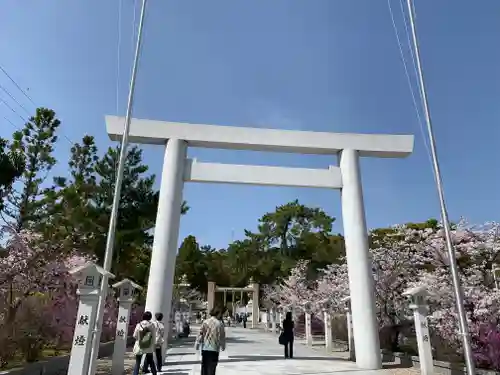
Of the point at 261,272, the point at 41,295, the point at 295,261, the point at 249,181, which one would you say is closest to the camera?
the point at 41,295

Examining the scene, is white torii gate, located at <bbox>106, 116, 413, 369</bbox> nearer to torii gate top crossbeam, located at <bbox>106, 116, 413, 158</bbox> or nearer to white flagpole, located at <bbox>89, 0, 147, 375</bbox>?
torii gate top crossbeam, located at <bbox>106, 116, 413, 158</bbox>

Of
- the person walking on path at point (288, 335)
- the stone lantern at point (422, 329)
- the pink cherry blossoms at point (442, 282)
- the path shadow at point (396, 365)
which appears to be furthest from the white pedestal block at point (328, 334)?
the stone lantern at point (422, 329)

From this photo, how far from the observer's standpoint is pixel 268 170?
36.3ft

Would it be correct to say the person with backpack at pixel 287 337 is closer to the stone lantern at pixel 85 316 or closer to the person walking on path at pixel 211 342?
the person walking on path at pixel 211 342

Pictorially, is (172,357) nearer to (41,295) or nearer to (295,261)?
(41,295)

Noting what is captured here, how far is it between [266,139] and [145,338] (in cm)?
615

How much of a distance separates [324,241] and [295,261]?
2.71m

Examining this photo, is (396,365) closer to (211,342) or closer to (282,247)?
(211,342)

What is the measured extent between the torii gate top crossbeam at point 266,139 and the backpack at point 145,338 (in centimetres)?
548

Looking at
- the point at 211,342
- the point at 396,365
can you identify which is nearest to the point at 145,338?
the point at 211,342

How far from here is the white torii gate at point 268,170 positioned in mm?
10242

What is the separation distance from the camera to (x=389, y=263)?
43.9 ft

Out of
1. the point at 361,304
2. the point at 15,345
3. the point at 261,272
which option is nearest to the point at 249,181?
the point at 361,304

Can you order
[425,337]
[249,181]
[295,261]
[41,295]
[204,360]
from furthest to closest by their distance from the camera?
[295,261], [249,181], [41,295], [425,337], [204,360]
